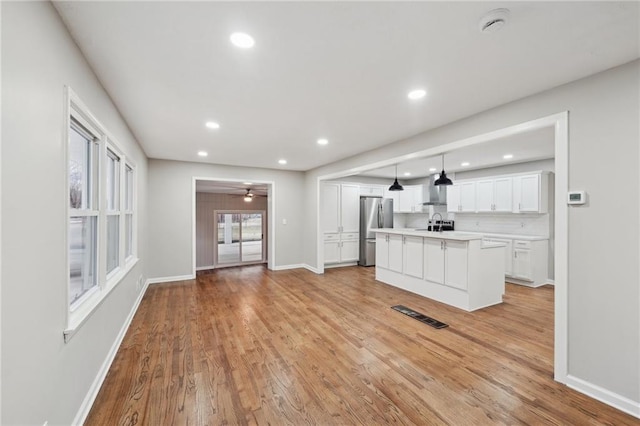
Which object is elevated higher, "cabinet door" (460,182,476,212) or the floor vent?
"cabinet door" (460,182,476,212)

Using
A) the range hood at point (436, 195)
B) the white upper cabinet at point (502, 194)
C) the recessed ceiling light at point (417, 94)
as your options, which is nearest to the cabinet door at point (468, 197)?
the white upper cabinet at point (502, 194)

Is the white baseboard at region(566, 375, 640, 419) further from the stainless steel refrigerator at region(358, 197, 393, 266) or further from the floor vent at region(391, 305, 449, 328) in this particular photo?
the stainless steel refrigerator at region(358, 197, 393, 266)

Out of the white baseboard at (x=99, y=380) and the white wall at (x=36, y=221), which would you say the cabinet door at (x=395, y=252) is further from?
the white wall at (x=36, y=221)

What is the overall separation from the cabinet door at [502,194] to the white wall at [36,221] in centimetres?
687

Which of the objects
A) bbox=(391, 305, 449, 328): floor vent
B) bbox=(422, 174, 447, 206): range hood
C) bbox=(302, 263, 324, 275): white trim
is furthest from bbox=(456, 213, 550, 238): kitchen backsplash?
bbox=(302, 263, 324, 275): white trim

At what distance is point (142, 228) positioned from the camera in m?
4.80

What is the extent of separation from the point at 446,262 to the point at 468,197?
312 cm

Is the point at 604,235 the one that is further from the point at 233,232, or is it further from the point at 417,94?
the point at 233,232

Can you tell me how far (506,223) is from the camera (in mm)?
6180

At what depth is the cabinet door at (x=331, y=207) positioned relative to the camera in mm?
7012

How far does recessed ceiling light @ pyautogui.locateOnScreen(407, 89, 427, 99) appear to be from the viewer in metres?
2.54

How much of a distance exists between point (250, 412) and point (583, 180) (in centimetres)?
312

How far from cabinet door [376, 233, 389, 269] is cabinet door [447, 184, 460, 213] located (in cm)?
254

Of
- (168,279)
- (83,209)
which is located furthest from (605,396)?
(168,279)
